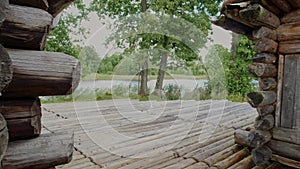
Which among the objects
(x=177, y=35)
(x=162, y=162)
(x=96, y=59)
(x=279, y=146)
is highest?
(x=177, y=35)

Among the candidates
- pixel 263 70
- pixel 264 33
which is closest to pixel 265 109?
pixel 263 70

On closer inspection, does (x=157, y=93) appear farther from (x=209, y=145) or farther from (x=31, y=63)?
(x=31, y=63)

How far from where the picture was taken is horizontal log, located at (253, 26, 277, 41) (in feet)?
7.64

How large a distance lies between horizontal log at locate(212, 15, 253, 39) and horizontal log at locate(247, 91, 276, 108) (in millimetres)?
677

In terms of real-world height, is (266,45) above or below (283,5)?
below

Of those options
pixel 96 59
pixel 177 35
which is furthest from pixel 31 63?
pixel 177 35

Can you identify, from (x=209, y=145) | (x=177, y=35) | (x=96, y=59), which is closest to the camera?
(x=209, y=145)

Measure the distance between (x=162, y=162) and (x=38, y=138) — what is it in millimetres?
1469

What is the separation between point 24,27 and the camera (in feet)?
3.37

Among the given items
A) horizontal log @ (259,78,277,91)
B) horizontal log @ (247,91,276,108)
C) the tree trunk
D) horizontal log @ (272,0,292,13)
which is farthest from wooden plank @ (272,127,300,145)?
the tree trunk

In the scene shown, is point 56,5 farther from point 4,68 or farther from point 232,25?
point 232,25

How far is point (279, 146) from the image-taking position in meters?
2.41

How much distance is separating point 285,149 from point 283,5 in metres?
1.41

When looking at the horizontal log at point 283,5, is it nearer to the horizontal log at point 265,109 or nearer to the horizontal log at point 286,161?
the horizontal log at point 265,109
